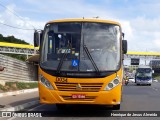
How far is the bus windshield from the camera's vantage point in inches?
455

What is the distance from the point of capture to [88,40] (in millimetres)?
11938

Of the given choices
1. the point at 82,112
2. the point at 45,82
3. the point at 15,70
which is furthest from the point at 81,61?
the point at 15,70

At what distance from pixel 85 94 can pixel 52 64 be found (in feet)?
4.84

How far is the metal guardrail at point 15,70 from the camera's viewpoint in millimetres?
26472

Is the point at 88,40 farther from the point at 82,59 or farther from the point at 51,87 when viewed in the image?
the point at 51,87

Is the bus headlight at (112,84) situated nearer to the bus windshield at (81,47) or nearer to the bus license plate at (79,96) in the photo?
the bus windshield at (81,47)

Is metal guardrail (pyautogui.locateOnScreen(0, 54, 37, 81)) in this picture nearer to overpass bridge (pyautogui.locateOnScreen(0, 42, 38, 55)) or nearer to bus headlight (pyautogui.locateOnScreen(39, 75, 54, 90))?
bus headlight (pyautogui.locateOnScreen(39, 75, 54, 90))

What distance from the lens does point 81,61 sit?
1159 centimetres

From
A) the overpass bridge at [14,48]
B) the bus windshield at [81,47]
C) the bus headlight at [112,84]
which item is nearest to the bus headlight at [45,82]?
the bus windshield at [81,47]

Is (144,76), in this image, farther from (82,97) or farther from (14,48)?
(14,48)

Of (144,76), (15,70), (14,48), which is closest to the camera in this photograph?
(15,70)

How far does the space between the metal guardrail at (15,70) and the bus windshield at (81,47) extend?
14065 millimetres

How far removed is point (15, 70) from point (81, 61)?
1953 centimetres

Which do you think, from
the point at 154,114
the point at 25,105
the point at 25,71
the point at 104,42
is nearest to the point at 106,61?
the point at 104,42
